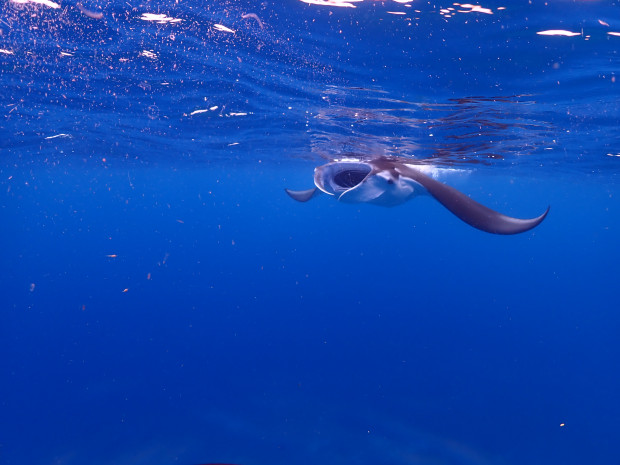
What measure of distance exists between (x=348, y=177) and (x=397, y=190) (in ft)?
3.94

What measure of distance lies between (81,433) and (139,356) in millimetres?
11736

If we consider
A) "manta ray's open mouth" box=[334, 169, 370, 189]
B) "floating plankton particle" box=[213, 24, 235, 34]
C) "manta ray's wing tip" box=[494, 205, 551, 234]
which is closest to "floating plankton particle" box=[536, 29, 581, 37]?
"manta ray's wing tip" box=[494, 205, 551, 234]

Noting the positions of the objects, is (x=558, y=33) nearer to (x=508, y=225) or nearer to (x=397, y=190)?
(x=397, y=190)

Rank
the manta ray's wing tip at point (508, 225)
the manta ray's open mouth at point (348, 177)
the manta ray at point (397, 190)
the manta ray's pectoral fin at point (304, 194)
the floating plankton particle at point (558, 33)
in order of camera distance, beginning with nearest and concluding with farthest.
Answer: the manta ray's wing tip at point (508, 225), the manta ray at point (397, 190), the floating plankton particle at point (558, 33), the manta ray's open mouth at point (348, 177), the manta ray's pectoral fin at point (304, 194)

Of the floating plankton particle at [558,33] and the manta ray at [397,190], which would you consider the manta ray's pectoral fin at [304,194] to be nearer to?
the manta ray at [397,190]

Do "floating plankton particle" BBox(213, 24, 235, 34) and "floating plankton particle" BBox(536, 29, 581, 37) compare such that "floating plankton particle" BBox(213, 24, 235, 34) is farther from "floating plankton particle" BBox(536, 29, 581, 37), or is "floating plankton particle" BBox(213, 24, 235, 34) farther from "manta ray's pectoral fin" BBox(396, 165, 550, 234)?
"floating plankton particle" BBox(536, 29, 581, 37)

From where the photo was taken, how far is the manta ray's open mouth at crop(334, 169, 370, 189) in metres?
7.67

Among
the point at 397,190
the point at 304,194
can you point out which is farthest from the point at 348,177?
the point at 304,194

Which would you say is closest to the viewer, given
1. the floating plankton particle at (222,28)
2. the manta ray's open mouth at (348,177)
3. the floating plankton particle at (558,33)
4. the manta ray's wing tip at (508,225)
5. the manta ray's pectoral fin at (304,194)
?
the manta ray's wing tip at (508,225)

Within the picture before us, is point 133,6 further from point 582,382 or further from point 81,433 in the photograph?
point 582,382

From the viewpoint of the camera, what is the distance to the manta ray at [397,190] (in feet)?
17.7

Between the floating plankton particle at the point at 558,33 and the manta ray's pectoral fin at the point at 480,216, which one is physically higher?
→ the floating plankton particle at the point at 558,33

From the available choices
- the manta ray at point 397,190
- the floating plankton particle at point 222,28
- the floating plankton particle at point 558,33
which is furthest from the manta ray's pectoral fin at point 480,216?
the floating plankton particle at point 222,28

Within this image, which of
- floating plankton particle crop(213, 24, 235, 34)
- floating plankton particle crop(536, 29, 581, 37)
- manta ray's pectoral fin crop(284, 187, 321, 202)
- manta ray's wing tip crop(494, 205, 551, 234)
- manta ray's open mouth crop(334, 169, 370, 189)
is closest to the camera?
manta ray's wing tip crop(494, 205, 551, 234)
